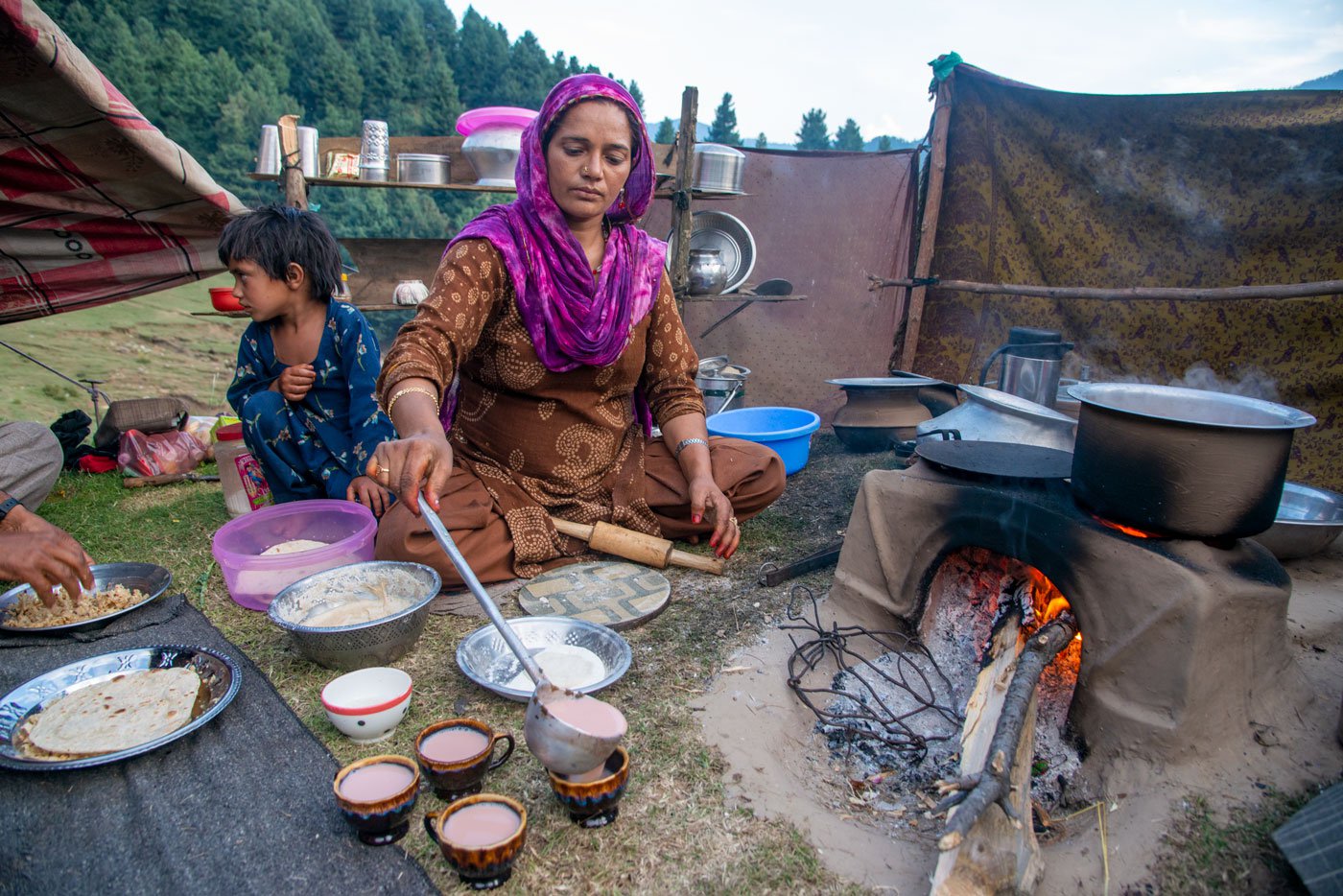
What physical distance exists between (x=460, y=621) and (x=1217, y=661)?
2.17m

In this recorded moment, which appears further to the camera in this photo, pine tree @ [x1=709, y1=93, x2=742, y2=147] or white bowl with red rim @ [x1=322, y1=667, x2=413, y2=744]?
pine tree @ [x1=709, y1=93, x2=742, y2=147]

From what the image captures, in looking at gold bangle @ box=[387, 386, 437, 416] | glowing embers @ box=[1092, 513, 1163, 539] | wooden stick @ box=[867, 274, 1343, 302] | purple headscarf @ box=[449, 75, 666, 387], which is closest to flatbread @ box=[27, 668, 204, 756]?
gold bangle @ box=[387, 386, 437, 416]

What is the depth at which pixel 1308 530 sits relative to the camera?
240cm

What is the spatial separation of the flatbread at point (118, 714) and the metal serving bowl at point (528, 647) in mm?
700

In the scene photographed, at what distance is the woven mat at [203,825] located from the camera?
142 cm

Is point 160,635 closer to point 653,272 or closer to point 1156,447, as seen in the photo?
point 653,272

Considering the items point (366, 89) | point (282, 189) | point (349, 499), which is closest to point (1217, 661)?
point (349, 499)

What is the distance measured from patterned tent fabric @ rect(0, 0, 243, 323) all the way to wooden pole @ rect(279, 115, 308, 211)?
1039mm

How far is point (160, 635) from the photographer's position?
238 centimetres

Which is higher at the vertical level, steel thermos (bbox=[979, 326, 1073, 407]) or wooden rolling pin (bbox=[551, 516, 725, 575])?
steel thermos (bbox=[979, 326, 1073, 407])

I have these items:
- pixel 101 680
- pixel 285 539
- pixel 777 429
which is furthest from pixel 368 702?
pixel 777 429

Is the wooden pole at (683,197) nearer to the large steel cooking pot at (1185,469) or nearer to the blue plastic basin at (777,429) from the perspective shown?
the blue plastic basin at (777,429)

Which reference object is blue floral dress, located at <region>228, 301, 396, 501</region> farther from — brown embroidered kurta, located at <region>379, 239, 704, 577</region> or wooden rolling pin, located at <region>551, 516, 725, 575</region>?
wooden rolling pin, located at <region>551, 516, 725, 575</region>

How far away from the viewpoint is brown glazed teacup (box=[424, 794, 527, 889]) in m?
1.33
